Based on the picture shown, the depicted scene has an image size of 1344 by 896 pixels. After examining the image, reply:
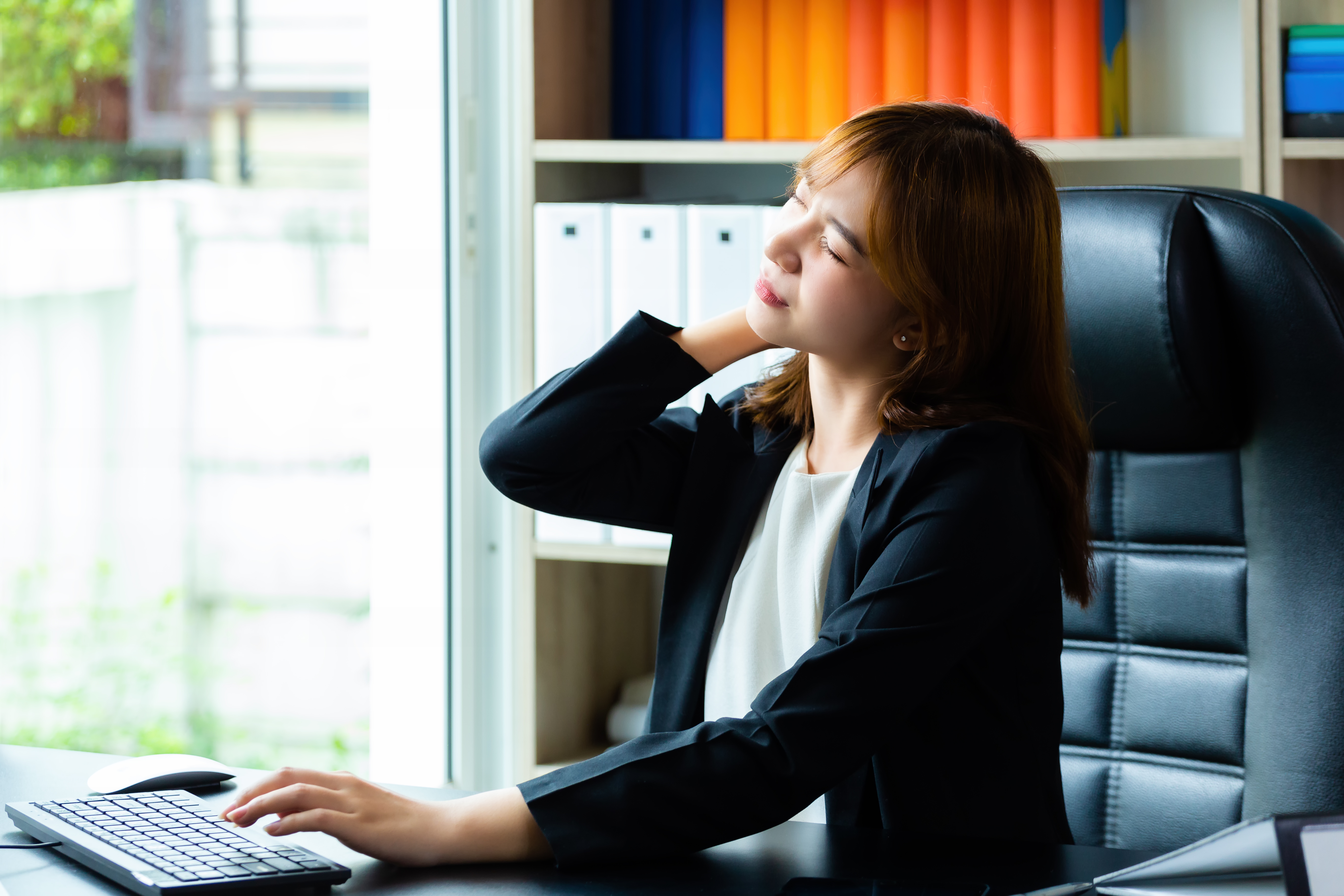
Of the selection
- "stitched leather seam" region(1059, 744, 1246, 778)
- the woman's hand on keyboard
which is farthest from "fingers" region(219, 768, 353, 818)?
"stitched leather seam" region(1059, 744, 1246, 778)

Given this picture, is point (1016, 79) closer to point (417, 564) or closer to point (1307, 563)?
point (1307, 563)

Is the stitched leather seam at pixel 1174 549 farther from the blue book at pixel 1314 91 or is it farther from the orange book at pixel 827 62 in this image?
the orange book at pixel 827 62

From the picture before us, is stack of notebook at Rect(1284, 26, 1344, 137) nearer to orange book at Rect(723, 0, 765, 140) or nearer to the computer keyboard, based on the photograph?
orange book at Rect(723, 0, 765, 140)

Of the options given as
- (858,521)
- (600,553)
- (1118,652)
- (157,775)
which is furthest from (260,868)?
(600,553)

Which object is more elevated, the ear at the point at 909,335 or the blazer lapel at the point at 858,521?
the ear at the point at 909,335

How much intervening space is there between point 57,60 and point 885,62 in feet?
3.25

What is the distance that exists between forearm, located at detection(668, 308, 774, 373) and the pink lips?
146mm

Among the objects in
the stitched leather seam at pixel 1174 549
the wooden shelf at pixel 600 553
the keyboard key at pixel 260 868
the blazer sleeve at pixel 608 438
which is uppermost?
the blazer sleeve at pixel 608 438

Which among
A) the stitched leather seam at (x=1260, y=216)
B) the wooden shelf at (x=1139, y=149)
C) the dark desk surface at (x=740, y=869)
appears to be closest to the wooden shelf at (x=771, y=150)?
the wooden shelf at (x=1139, y=149)

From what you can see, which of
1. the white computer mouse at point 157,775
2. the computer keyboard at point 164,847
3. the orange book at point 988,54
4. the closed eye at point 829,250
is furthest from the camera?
the orange book at point 988,54

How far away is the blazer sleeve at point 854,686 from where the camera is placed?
33.6 inches

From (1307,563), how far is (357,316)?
1.37 meters

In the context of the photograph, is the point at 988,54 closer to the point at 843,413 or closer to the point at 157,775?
the point at 843,413

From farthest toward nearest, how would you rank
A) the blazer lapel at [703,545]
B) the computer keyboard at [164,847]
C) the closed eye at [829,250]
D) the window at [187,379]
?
the window at [187,379] < the blazer lapel at [703,545] < the closed eye at [829,250] < the computer keyboard at [164,847]
